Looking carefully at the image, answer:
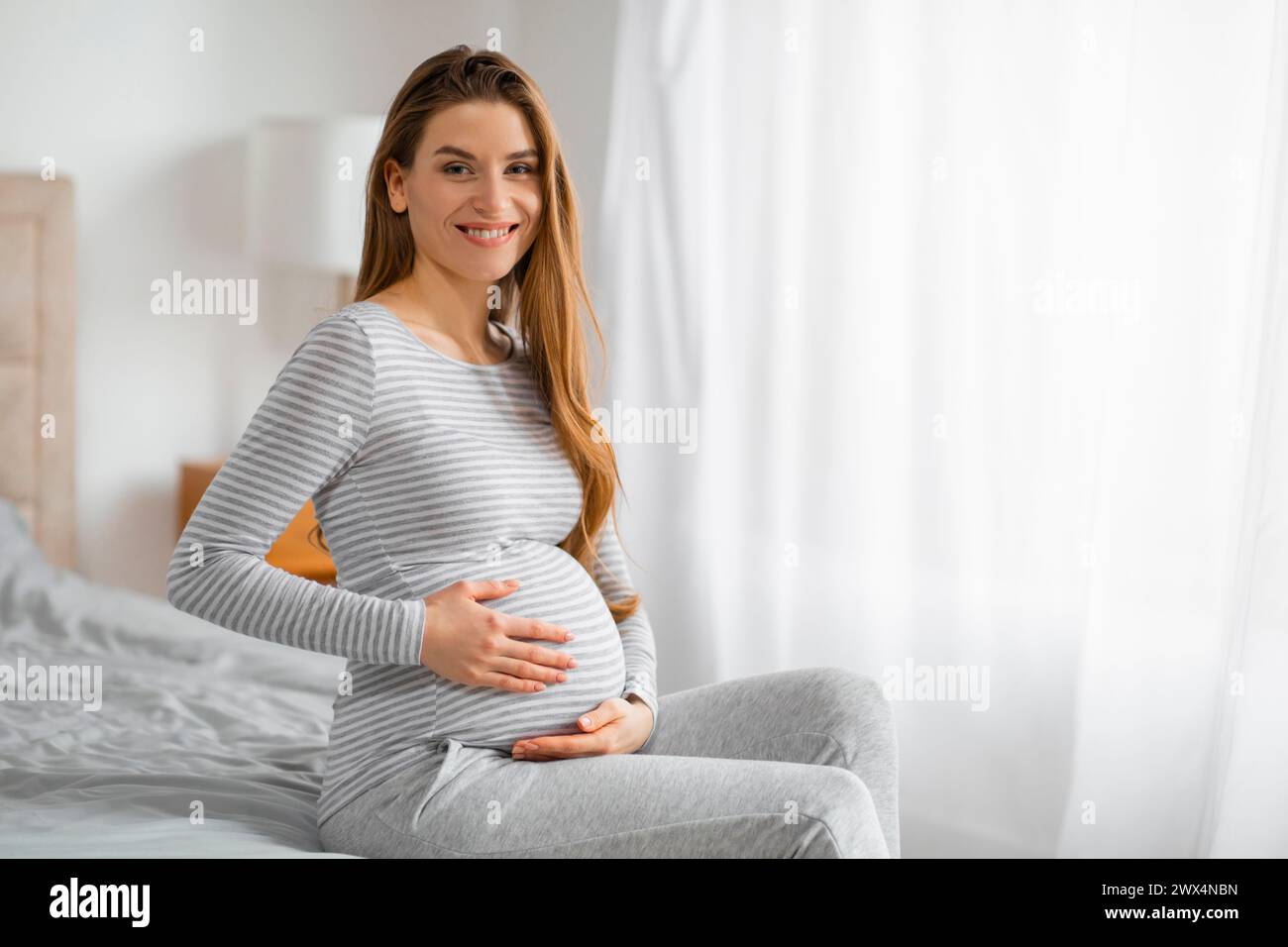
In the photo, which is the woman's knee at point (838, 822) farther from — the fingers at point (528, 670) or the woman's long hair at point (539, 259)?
the woman's long hair at point (539, 259)

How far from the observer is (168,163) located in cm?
285

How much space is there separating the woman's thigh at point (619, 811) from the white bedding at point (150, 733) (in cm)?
7

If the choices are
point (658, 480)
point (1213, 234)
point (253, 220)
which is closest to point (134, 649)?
point (658, 480)

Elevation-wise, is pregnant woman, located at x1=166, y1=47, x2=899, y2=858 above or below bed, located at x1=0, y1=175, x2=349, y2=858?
above

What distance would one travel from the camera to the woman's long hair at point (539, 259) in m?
1.16

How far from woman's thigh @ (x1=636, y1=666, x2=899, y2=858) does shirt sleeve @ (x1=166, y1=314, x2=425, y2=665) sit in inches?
12.7

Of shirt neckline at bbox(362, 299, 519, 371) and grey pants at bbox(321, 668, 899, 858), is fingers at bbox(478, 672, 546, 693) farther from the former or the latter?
shirt neckline at bbox(362, 299, 519, 371)

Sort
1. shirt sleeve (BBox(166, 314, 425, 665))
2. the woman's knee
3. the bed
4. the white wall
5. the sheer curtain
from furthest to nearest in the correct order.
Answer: the white wall
the sheer curtain
the bed
shirt sleeve (BBox(166, 314, 425, 665))
the woman's knee

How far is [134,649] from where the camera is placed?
6.51 feet

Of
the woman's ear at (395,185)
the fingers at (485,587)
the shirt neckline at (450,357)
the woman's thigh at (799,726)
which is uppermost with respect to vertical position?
the woman's ear at (395,185)

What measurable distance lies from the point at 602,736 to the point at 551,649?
0.09 metres

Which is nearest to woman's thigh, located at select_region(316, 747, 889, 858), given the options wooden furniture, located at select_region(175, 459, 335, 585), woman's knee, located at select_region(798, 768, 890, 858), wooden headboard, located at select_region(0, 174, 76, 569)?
woman's knee, located at select_region(798, 768, 890, 858)

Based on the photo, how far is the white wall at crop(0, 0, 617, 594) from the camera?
274 cm

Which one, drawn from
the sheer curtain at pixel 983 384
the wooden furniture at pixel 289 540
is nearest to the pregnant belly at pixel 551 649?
the sheer curtain at pixel 983 384
